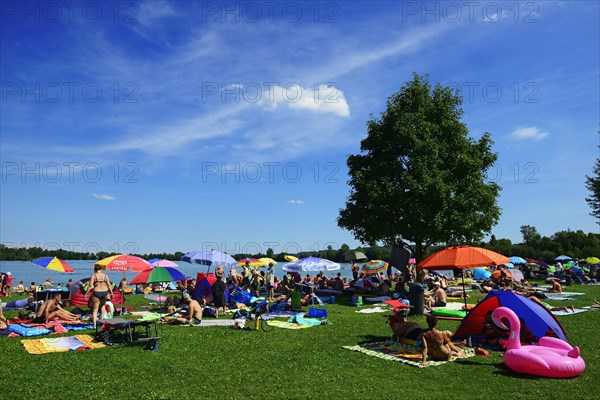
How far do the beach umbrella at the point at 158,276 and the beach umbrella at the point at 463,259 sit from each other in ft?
32.3

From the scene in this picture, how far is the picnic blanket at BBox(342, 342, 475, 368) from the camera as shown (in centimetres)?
945

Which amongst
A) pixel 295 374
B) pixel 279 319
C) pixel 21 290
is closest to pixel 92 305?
pixel 279 319

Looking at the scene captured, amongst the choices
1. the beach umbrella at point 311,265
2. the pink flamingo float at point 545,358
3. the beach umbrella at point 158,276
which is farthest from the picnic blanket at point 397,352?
the beach umbrella at point 311,265

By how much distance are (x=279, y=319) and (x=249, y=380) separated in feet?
26.9

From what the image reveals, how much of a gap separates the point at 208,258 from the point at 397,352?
14.4 metres

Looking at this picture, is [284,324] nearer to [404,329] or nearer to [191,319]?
[191,319]

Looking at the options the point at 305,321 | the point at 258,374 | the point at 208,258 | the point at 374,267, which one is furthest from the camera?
the point at 374,267

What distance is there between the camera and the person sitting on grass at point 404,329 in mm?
10977

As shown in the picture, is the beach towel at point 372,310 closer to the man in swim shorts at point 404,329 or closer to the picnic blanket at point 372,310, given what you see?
the picnic blanket at point 372,310

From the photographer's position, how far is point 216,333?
42.2 feet

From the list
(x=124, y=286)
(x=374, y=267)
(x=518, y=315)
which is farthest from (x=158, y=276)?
(x=374, y=267)

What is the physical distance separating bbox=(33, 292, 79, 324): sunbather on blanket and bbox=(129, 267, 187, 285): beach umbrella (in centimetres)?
322

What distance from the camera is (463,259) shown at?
14.8 m

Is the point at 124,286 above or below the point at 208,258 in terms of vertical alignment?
below
